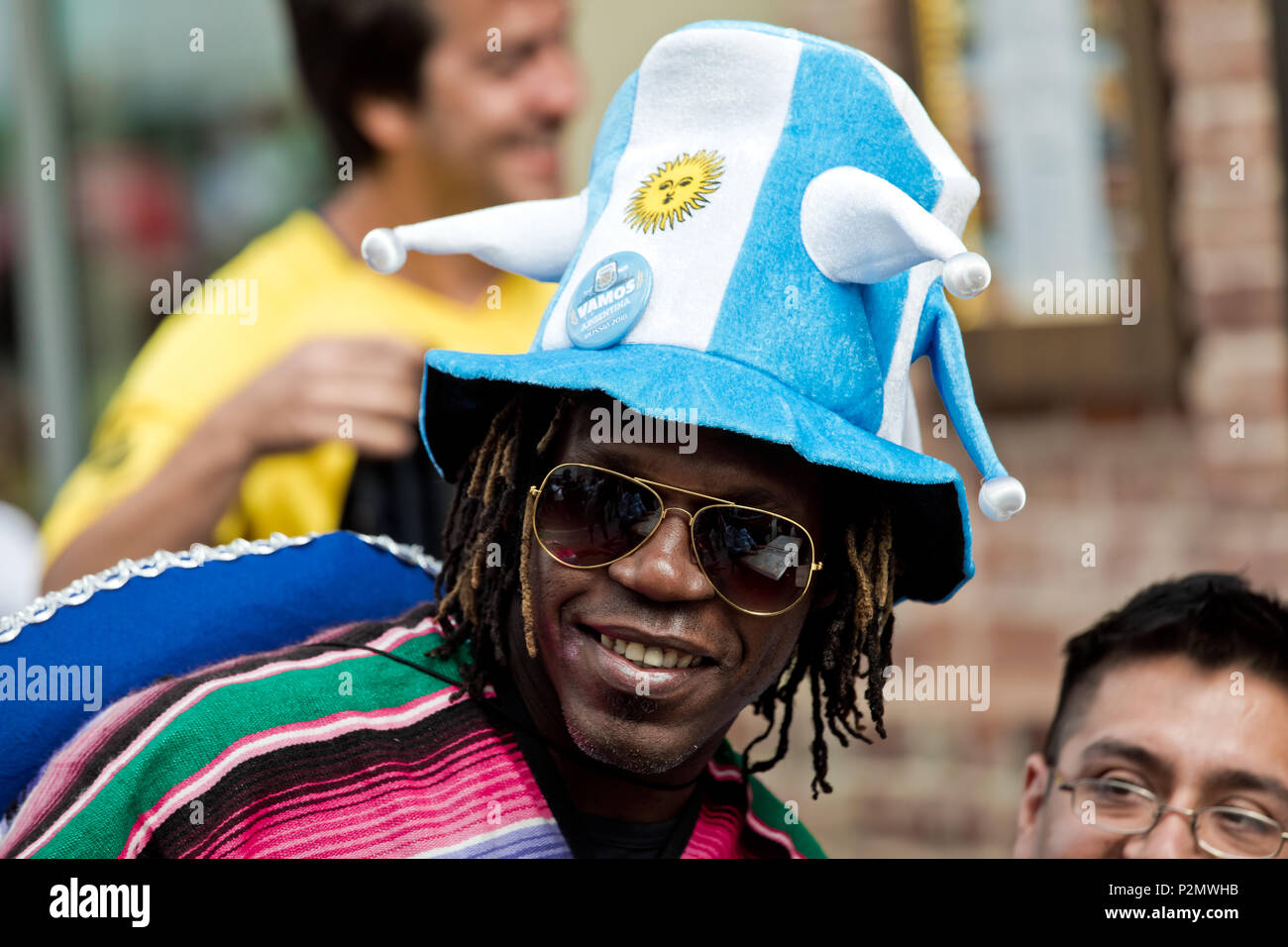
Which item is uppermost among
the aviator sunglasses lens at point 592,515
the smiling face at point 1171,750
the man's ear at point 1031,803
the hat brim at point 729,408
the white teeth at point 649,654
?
the hat brim at point 729,408

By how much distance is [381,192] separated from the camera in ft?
11.1

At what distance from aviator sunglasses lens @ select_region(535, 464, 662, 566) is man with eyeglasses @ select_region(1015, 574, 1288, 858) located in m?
0.89

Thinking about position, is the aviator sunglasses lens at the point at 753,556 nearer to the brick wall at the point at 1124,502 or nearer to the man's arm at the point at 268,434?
the man's arm at the point at 268,434

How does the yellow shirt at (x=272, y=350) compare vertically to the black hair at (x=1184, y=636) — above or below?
above

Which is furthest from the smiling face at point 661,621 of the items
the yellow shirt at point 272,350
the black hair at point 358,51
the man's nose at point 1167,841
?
the black hair at point 358,51

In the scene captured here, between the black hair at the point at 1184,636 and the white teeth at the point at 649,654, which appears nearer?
the white teeth at the point at 649,654

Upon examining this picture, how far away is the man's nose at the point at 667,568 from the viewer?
1.81 metres

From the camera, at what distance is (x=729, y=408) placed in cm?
175

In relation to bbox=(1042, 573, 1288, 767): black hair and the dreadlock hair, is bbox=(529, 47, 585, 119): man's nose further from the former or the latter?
bbox=(1042, 573, 1288, 767): black hair

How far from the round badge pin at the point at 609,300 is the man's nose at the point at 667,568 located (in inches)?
9.3

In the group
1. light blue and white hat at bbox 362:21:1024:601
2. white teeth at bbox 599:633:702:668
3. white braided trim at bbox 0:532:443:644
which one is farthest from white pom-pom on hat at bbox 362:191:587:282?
white teeth at bbox 599:633:702:668

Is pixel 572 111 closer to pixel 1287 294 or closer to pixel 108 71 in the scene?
pixel 1287 294

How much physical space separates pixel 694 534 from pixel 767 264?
0.34 meters
